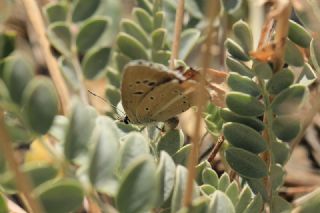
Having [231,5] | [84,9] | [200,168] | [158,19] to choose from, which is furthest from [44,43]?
[200,168]

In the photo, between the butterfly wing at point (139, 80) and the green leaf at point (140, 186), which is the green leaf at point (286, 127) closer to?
the butterfly wing at point (139, 80)

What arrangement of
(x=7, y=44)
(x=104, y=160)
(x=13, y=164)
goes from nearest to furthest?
(x=13, y=164)
(x=104, y=160)
(x=7, y=44)

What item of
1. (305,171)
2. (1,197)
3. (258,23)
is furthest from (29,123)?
(305,171)

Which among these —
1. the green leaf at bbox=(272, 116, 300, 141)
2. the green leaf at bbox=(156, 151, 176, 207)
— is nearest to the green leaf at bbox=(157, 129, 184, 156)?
the green leaf at bbox=(272, 116, 300, 141)

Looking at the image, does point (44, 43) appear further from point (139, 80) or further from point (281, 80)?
point (281, 80)

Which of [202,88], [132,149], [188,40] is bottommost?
[188,40]

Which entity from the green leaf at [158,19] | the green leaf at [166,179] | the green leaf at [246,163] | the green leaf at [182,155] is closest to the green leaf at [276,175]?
the green leaf at [246,163]
